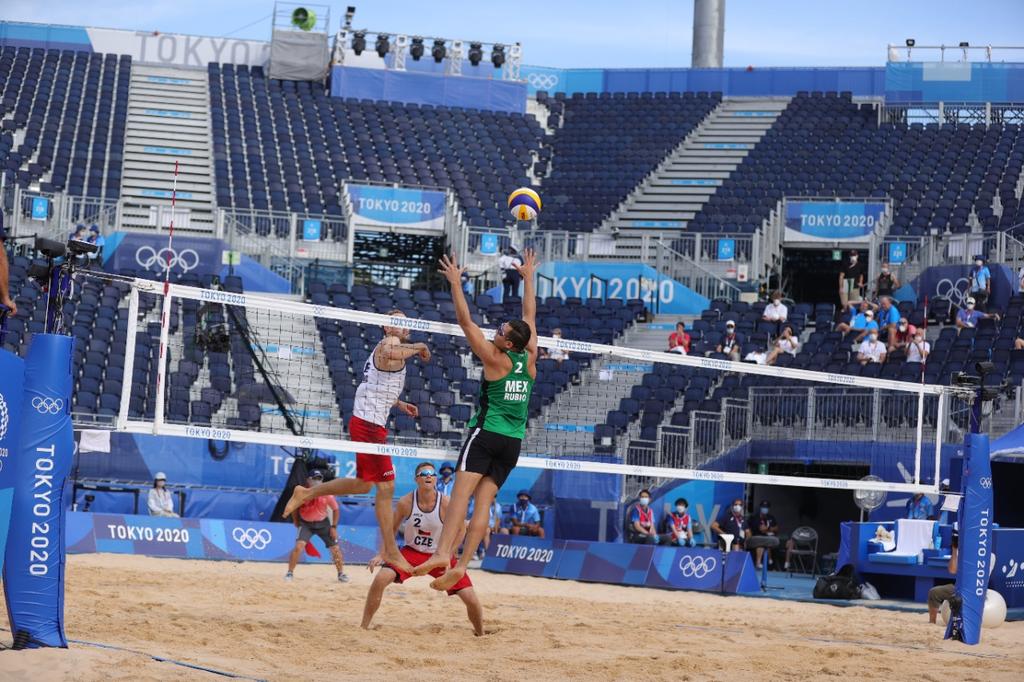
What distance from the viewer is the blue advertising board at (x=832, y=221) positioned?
2830 centimetres

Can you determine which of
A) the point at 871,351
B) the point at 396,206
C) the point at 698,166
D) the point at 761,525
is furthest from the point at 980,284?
the point at 396,206

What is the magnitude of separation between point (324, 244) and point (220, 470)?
8.95 m

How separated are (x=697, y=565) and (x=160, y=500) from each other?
7.37m

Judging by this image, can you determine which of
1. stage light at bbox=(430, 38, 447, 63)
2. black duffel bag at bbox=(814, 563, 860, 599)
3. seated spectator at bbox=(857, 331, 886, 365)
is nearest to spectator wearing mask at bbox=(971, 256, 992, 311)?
seated spectator at bbox=(857, 331, 886, 365)

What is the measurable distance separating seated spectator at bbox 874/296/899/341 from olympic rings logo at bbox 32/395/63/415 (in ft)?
54.8

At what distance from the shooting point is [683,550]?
17.2 metres

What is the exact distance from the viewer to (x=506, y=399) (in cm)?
905

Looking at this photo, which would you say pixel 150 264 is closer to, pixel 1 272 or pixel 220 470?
pixel 220 470

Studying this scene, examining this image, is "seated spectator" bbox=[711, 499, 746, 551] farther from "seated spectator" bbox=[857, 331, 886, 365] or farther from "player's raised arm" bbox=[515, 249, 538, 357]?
"player's raised arm" bbox=[515, 249, 538, 357]

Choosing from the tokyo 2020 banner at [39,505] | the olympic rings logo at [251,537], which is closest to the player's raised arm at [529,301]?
the tokyo 2020 banner at [39,505]

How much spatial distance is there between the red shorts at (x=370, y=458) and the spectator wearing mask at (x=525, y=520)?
30.4 feet

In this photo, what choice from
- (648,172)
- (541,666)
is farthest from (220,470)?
(648,172)

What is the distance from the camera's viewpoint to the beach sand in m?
8.20

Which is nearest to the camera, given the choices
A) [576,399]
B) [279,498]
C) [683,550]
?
[683,550]
